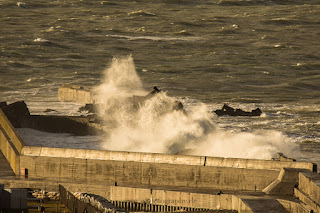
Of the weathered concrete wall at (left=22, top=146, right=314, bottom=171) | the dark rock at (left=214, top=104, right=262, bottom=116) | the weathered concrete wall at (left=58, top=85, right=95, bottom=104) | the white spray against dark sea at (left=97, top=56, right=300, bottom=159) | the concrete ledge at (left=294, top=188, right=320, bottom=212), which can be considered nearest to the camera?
the concrete ledge at (left=294, top=188, right=320, bottom=212)

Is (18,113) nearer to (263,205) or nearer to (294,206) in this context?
(263,205)

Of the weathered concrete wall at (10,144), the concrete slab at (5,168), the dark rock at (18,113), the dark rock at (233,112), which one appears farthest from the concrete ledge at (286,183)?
the dark rock at (233,112)

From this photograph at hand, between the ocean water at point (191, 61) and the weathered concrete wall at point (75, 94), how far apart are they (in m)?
1.30

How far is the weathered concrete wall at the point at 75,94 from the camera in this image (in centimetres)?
7988

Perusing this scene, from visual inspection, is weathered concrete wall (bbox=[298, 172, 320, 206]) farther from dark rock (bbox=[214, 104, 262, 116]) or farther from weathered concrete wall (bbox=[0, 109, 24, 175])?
dark rock (bbox=[214, 104, 262, 116])

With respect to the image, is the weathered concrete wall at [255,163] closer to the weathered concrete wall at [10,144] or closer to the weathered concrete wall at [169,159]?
the weathered concrete wall at [169,159]

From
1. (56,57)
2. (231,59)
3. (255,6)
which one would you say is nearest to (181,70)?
(231,59)

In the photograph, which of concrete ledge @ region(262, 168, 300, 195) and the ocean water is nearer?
concrete ledge @ region(262, 168, 300, 195)

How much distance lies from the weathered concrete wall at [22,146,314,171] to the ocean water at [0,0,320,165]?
1045 cm

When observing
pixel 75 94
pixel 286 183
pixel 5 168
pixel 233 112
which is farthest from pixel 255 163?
pixel 75 94

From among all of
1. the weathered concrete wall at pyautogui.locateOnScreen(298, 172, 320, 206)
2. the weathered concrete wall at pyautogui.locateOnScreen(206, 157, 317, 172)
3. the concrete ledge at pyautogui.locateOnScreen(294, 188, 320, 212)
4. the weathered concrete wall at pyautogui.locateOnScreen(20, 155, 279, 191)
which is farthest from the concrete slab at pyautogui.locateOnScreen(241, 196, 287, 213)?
the weathered concrete wall at pyautogui.locateOnScreen(206, 157, 317, 172)

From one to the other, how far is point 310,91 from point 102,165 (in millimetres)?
49360

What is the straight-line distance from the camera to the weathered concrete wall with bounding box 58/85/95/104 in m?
79.9

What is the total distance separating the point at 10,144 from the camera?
51.0 m
